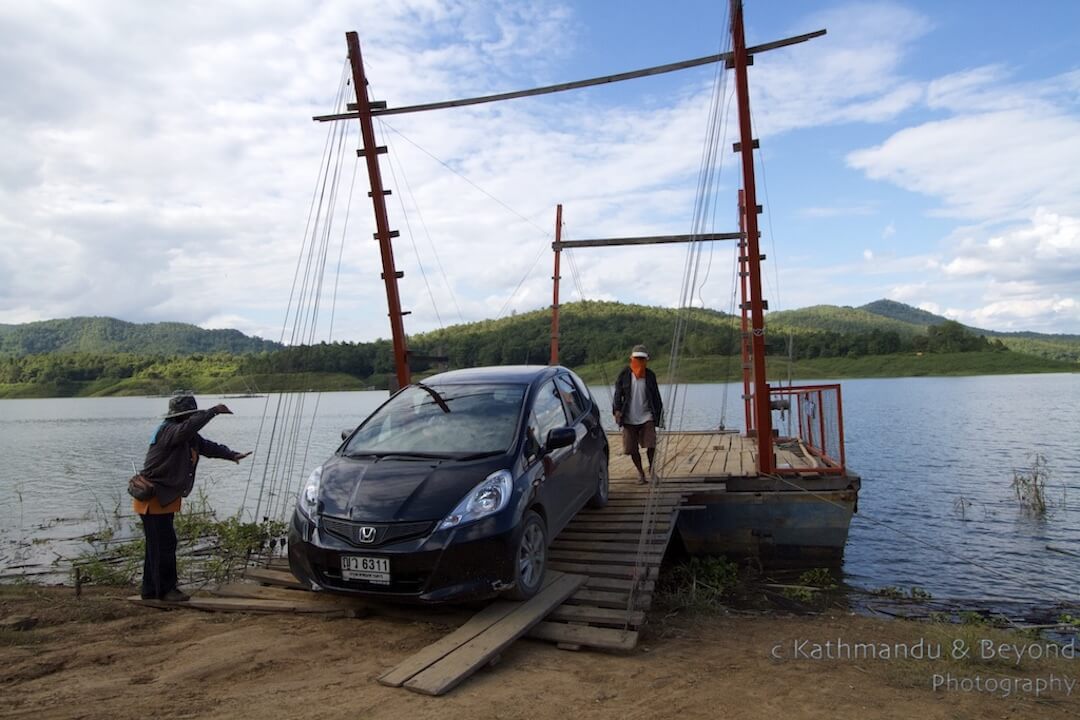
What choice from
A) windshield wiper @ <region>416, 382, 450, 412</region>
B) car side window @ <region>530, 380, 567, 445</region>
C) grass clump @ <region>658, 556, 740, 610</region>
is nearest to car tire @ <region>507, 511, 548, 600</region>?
car side window @ <region>530, 380, 567, 445</region>

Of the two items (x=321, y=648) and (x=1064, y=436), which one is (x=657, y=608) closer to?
(x=321, y=648)

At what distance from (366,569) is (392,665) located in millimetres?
739

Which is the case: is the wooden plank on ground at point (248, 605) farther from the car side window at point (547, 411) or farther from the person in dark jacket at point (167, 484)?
the car side window at point (547, 411)

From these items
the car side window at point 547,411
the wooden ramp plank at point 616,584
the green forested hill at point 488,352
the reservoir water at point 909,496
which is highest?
Answer: the green forested hill at point 488,352

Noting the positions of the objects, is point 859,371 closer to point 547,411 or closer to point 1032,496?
point 1032,496

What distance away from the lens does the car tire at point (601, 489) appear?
8.67 metres

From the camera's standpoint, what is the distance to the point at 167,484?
6172mm

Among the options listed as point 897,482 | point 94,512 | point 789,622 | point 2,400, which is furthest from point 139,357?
point 789,622

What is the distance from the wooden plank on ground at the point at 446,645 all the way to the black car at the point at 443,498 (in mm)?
172

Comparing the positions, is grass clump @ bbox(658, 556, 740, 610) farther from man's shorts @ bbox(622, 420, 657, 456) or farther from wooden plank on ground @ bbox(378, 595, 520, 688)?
wooden plank on ground @ bbox(378, 595, 520, 688)

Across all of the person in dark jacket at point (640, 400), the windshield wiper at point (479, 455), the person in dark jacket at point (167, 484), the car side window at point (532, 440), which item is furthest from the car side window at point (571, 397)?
the person in dark jacket at point (167, 484)

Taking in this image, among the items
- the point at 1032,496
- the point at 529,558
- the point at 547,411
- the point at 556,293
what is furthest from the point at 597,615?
the point at 1032,496

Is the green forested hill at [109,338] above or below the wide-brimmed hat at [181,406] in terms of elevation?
above

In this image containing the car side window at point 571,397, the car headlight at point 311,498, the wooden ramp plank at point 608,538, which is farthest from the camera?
the car side window at point 571,397
